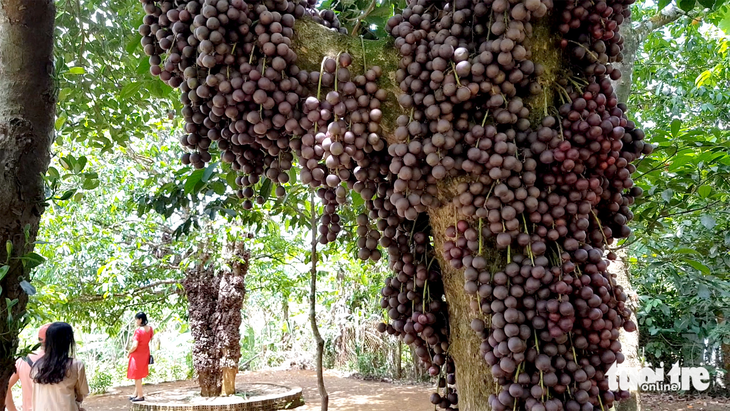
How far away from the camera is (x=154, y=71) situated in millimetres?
1366

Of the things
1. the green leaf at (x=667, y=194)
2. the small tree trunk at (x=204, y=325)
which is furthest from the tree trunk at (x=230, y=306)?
the green leaf at (x=667, y=194)

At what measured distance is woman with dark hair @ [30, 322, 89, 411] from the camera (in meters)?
3.47

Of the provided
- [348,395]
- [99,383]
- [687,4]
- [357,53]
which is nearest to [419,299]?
[357,53]

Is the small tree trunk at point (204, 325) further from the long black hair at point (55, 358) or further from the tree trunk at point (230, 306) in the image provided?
the long black hair at point (55, 358)

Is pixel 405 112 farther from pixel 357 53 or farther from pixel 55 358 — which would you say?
pixel 55 358

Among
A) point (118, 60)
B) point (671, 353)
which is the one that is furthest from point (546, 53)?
point (671, 353)

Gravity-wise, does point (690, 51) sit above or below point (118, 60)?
above

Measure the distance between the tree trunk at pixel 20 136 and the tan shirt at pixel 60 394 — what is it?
2.43m

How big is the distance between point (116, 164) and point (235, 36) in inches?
341

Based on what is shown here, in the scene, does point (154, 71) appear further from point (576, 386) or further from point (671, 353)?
point (671, 353)

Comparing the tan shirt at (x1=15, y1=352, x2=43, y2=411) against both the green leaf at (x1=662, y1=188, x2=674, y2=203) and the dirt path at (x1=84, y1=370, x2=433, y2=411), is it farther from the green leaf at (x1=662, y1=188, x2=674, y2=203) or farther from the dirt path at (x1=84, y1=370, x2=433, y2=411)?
the dirt path at (x1=84, y1=370, x2=433, y2=411)

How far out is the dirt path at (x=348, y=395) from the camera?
8680 millimetres

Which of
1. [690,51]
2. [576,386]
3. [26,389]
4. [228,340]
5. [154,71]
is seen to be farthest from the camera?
[228,340]

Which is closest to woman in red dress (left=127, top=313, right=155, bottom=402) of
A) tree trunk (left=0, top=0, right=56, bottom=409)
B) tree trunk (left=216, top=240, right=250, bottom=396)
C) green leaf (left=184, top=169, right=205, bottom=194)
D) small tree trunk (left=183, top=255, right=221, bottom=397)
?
small tree trunk (left=183, top=255, right=221, bottom=397)
